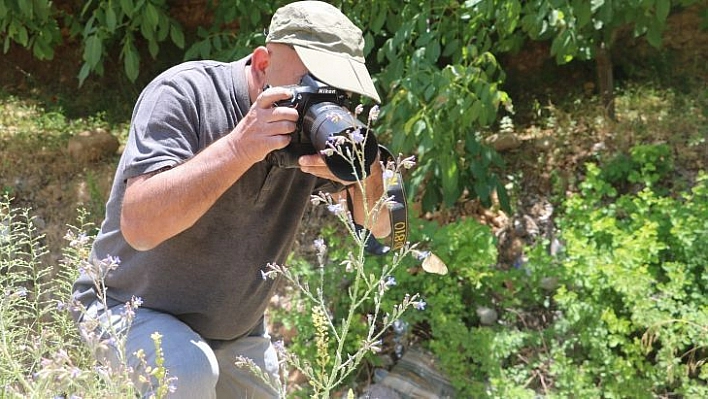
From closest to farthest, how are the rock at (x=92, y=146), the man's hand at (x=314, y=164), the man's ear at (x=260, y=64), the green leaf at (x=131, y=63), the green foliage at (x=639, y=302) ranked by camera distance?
the man's hand at (x=314, y=164)
the man's ear at (x=260, y=64)
the green foliage at (x=639, y=302)
the green leaf at (x=131, y=63)
the rock at (x=92, y=146)

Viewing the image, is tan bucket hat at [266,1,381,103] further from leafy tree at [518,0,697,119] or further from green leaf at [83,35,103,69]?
green leaf at [83,35,103,69]

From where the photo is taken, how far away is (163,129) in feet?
5.97

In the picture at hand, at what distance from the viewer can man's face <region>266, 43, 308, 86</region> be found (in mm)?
1918

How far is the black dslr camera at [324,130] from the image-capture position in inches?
66.2

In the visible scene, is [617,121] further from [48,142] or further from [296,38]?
[48,142]

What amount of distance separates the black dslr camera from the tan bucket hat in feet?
0.13

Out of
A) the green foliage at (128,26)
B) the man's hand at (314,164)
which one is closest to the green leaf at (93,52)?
the green foliage at (128,26)

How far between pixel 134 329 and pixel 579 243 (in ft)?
6.97

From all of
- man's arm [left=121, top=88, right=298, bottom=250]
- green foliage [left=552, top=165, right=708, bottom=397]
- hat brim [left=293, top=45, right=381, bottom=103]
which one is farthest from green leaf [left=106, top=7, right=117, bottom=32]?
man's arm [left=121, top=88, right=298, bottom=250]

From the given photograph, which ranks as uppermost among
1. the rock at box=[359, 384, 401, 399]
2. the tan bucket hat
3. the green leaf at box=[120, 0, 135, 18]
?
the tan bucket hat

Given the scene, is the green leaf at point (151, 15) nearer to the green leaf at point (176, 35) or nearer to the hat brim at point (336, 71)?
the green leaf at point (176, 35)

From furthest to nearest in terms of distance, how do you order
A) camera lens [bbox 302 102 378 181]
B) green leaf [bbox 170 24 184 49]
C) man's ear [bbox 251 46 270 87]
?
1. green leaf [bbox 170 24 184 49]
2. man's ear [bbox 251 46 270 87]
3. camera lens [bbox 302 102 378 181]

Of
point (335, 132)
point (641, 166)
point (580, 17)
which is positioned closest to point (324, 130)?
point (335, 132)

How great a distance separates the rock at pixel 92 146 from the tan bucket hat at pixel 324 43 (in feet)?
12.1
